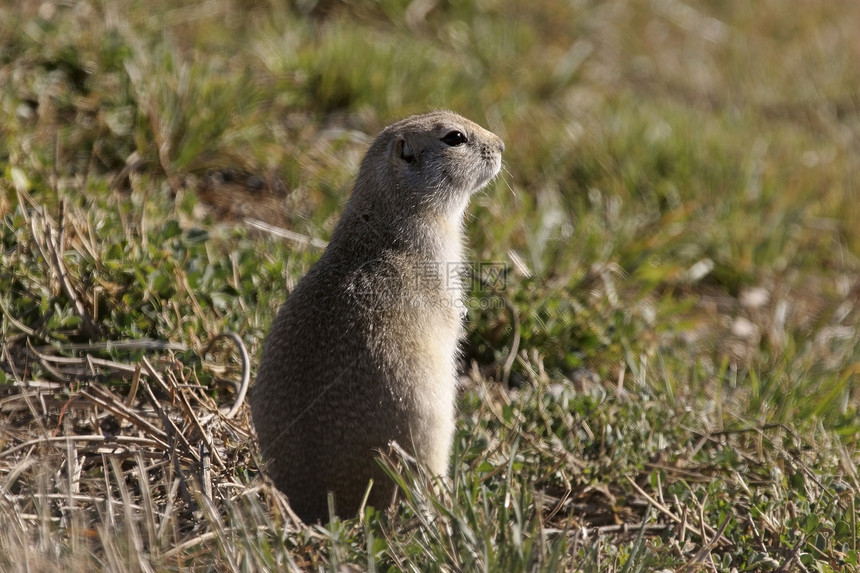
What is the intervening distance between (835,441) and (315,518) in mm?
2447

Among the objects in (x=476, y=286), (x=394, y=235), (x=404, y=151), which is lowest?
(x=476, y=286)

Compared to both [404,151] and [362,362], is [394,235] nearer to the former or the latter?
[404,151]

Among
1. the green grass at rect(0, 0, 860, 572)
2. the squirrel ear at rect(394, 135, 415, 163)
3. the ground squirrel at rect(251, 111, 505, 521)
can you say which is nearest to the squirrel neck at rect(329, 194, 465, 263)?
the ground squirrel at rect(251, 111, 505, 521)

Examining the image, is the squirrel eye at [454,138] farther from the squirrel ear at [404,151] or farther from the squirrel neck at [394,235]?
the squirrel neck at [394,235]

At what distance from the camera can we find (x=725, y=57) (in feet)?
31.1

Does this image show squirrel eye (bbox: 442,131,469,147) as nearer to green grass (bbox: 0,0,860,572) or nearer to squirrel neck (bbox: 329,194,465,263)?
squirrel neck (bbox: 329,194,465,263)

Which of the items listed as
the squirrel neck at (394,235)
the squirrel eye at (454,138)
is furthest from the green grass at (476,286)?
the squirrel eye at (454,138)

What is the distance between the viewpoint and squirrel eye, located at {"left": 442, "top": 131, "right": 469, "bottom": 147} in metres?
4.21

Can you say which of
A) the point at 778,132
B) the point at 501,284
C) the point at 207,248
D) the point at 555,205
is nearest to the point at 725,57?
the point at 778,132

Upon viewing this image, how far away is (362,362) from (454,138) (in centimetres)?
133

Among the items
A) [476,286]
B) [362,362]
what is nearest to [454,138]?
[476,286]

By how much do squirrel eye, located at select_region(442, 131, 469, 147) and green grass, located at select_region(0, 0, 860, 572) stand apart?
90cm

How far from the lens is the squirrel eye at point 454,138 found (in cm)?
421

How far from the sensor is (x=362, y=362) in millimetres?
3365
